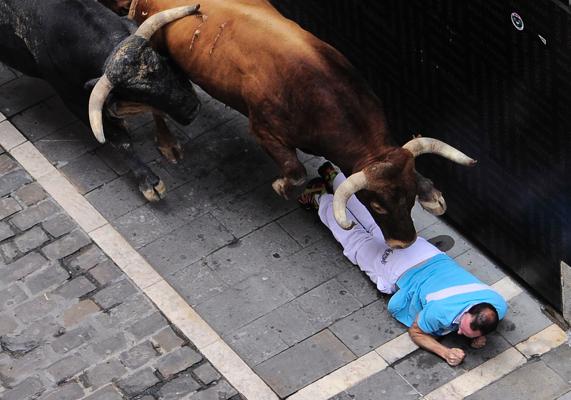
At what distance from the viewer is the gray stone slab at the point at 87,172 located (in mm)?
12602

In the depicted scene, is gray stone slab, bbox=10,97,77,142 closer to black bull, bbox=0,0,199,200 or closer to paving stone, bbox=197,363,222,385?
black bull, bbox=0,0,199,200

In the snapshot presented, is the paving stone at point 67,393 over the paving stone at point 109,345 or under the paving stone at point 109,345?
under

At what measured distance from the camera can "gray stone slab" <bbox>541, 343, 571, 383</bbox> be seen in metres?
10.8

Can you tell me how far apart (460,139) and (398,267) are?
1.20 m

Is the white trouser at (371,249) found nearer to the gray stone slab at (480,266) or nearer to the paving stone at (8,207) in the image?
the gray stone slab at (480,266)

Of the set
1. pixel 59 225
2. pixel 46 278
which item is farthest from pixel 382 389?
pixel 59 225

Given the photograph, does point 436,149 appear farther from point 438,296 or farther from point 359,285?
point 359,285

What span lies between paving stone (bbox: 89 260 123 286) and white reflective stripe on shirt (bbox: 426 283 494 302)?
2.66 meters

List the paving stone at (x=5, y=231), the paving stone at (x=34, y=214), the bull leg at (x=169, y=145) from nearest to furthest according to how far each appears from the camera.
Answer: the paving stone at (x=5, y=231) < the paving stone at (x=34, y=214) < the bull leg at (x=169, y=145)

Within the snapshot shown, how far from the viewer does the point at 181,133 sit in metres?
13.1

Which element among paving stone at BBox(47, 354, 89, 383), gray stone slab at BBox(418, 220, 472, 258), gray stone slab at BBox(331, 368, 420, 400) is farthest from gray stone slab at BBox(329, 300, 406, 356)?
paving stone at BBox(47, 354, 89, 383)

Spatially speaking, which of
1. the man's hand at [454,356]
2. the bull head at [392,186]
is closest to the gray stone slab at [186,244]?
the bull head at [392,186]

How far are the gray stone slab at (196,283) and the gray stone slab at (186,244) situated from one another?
2.8 inches

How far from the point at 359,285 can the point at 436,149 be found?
149cm
